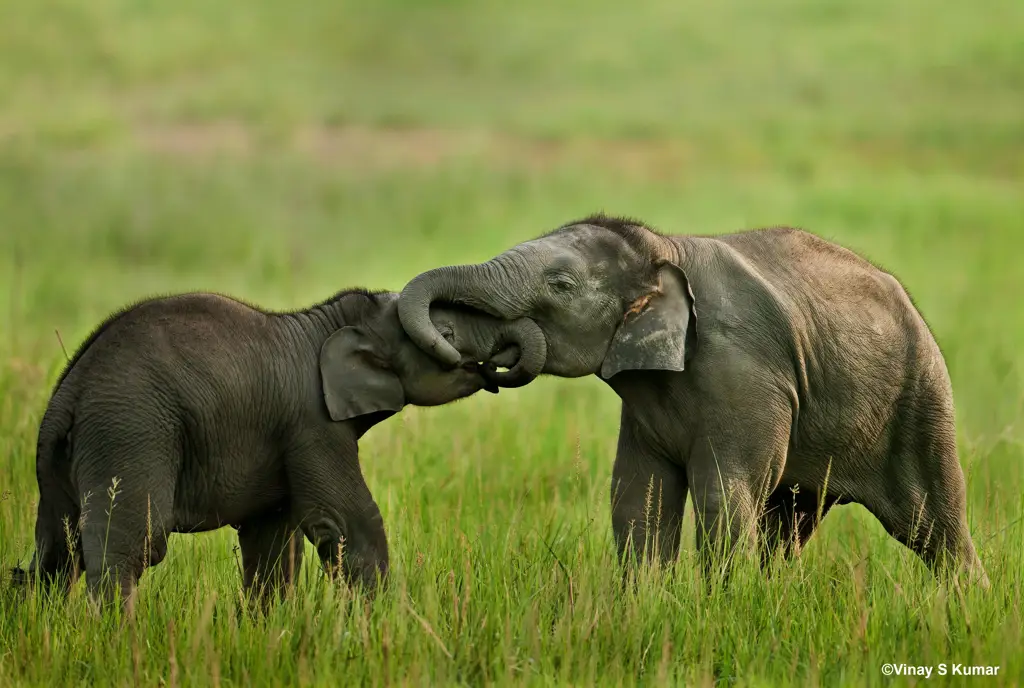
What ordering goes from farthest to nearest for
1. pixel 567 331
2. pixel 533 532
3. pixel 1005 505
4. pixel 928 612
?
1. pixel 1005 505
2. pixel 533 532
3. pixel 567 331
4. pixel 928 612

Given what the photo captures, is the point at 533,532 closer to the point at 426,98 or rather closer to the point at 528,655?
the point at 528,655

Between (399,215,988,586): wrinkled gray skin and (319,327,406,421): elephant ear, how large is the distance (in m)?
0.40

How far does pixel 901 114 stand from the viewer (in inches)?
1277

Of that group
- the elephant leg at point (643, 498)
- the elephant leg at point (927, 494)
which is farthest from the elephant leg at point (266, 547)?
the elephant leg at point (927, 494)

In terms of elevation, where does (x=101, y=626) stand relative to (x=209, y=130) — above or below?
below

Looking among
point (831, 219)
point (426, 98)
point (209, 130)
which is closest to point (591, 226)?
point (831, 219)

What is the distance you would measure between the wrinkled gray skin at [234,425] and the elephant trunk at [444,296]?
129 mm

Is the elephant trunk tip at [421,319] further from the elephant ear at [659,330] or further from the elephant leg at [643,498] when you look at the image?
the elephant leg at [643,498]

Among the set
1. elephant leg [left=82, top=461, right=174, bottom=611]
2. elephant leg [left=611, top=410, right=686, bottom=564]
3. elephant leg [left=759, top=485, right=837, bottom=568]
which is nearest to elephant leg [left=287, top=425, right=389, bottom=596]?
elephant leg [left=82, top=461, right=174, bottom=611]

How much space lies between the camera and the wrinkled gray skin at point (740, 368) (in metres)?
7.61

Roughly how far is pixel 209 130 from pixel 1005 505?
2212 cm

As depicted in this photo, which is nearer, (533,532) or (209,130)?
(533,532)

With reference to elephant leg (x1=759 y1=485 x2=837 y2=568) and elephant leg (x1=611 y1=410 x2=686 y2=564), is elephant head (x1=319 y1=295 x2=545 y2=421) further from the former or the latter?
elephant leg (x1=759 y1=485 x2=837 y2=568)

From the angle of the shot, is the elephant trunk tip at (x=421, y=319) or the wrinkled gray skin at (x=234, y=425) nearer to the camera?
the wrinkled gray skin at (x=234, y=425)
